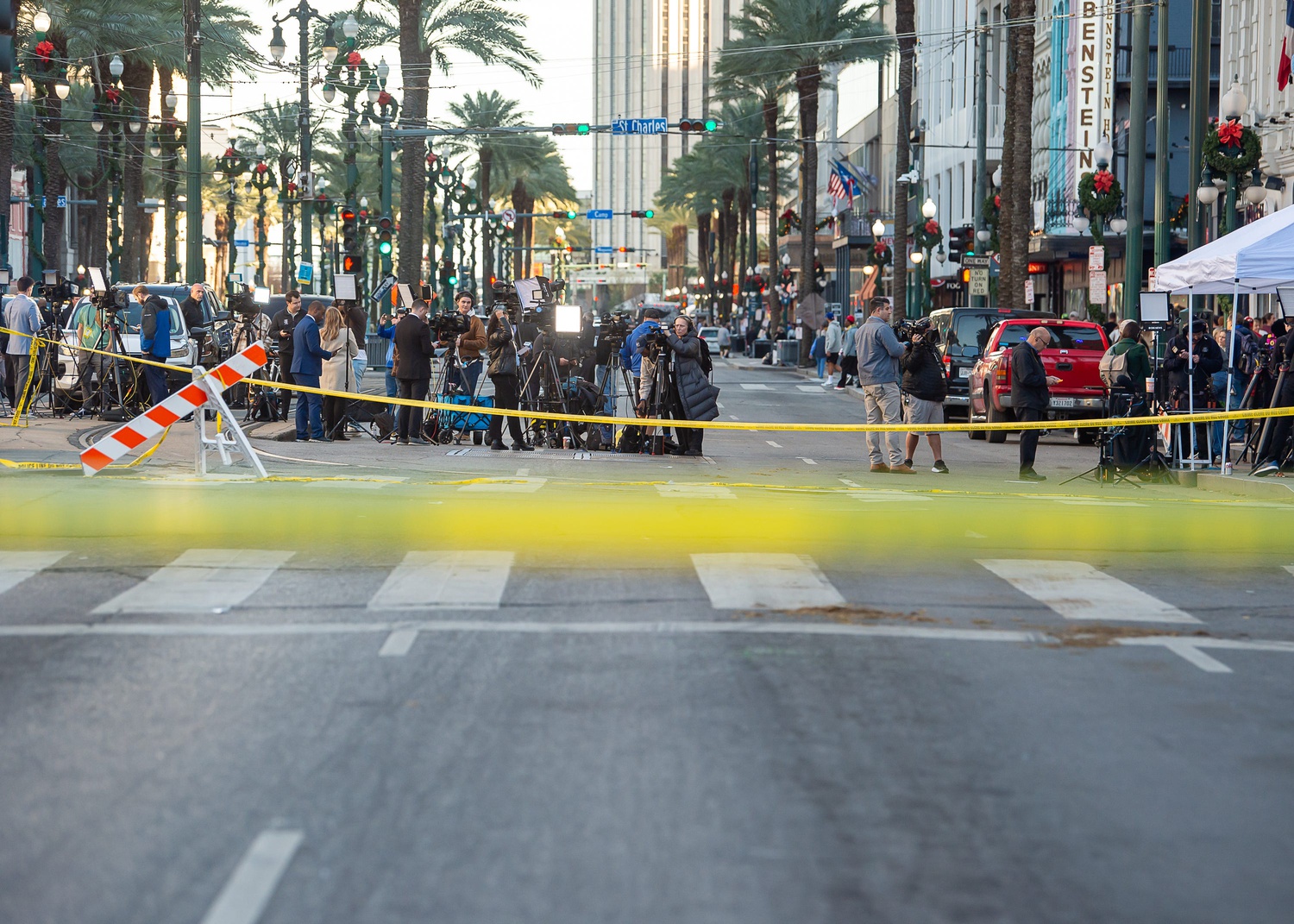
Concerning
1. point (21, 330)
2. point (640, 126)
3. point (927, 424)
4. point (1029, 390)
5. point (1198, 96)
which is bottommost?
point (927, 424)

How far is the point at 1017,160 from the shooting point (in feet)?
131

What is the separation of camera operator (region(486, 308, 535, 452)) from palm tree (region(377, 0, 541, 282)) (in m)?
20.0

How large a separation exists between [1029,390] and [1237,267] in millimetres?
3199

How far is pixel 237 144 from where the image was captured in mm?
104188

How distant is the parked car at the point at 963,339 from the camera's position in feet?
107

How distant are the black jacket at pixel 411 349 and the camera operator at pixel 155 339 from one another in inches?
142

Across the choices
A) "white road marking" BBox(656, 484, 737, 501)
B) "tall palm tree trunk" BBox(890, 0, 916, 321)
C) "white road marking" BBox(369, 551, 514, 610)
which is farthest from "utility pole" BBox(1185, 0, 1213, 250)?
"tall palm tree trunk" BBox(890, 0, 916, 321)

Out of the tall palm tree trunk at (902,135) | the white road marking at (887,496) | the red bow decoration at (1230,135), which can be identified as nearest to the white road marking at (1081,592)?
the white road marking at (887,496)

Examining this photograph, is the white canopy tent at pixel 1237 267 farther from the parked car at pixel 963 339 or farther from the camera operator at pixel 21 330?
the camera operator at pixel 21 330

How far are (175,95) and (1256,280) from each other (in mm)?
39557

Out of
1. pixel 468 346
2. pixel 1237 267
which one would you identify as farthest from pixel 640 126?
pixel 1237 267

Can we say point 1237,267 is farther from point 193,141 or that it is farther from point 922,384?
point 193,141

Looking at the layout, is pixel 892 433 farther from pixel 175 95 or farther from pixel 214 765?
pixel 175 95

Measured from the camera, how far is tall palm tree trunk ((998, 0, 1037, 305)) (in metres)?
39.6
